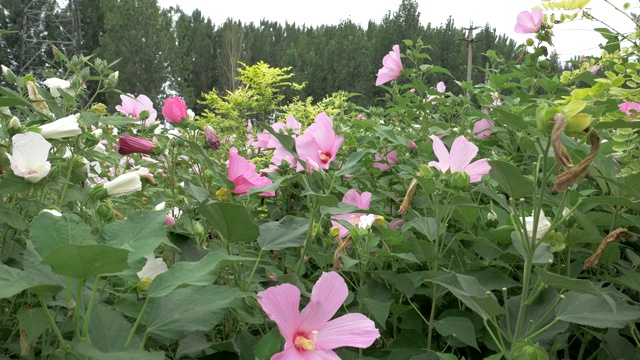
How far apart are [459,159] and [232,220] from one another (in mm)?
355

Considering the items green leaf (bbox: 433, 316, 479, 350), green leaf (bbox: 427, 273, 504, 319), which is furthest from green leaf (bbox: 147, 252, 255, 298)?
green leaf (bbox: 433, 316, 479, 350)

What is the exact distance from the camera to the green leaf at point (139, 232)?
51 cm

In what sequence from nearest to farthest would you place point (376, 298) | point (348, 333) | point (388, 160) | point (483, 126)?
1. point (348, 333)
2. point (376, 298)
3. point (388, 160)
4. point (483, 126)

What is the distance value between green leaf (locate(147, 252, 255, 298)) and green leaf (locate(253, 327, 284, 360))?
0.14 meters

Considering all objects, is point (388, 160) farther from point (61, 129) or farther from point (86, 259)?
point (86, 259)

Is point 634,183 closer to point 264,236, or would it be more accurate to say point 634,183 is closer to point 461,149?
point 461,149

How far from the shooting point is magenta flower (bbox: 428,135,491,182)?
2.71ft

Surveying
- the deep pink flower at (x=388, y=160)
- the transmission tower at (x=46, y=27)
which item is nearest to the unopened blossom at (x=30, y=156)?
the deep pink flower at (x=388, y=160)

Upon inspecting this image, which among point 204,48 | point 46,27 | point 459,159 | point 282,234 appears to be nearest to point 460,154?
point 459,159

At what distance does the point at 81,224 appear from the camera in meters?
0.49

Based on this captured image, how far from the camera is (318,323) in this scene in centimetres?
63

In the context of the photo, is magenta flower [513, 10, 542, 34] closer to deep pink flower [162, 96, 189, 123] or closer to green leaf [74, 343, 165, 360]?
deep pink flower [162, 96, 189, 123]

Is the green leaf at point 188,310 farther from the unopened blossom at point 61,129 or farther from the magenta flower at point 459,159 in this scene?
the magenta flower at point 459,159

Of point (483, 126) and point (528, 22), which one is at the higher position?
point (528, 22)
